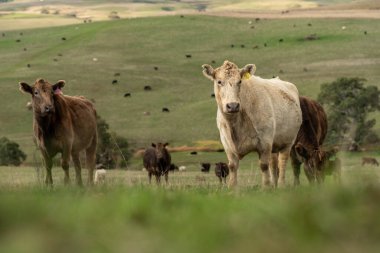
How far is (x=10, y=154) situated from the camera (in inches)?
2116

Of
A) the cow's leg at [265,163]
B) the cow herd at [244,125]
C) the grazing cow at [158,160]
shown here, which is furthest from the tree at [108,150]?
the cow's leg at [265,163]

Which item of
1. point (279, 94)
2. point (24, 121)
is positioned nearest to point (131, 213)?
point (279, 94)

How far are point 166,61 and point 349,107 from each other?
3813 cm

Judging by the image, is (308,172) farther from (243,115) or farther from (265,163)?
(243,115)

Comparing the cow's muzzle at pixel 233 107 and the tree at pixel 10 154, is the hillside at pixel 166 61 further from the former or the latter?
the cow's muzzle at pixel 233 107

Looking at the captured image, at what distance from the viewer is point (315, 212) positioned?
19.6 ft

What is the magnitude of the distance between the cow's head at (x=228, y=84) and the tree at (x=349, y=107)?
4319 centimetres

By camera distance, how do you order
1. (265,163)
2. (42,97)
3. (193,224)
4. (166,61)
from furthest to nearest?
(166,61) → (42,97) → (265,163) → (193,224)

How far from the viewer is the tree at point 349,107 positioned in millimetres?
60469

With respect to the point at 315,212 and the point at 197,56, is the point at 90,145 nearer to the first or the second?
the point at 315,212

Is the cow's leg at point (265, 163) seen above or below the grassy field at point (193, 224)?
below

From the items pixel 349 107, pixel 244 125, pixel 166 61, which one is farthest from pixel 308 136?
pixel 166 61

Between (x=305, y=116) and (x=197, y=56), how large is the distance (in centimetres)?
8020

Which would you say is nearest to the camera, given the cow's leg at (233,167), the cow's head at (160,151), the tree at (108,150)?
the cow's leg at (233,167)
